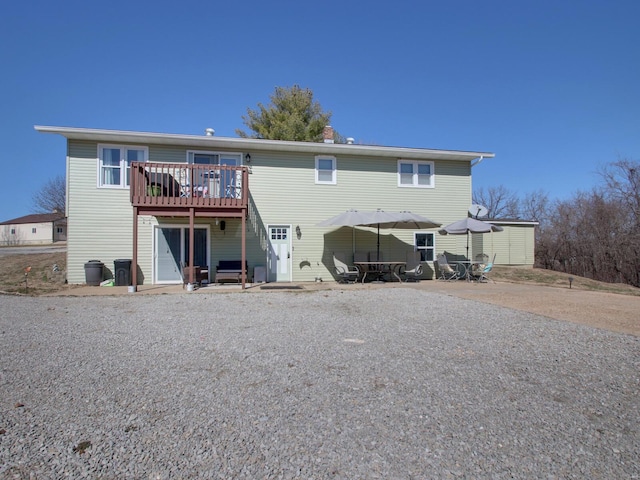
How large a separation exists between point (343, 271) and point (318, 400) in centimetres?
971

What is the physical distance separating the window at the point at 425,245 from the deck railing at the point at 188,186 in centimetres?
702

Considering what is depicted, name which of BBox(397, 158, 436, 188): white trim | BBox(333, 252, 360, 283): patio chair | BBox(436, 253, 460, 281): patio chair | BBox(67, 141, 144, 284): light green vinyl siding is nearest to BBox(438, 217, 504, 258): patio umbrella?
BBox(436, 253, 460, 281): patio chair

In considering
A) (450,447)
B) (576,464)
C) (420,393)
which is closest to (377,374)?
(420,393)

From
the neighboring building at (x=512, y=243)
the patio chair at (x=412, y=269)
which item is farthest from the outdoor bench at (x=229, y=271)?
the neighboring building at (x=512, y=243)

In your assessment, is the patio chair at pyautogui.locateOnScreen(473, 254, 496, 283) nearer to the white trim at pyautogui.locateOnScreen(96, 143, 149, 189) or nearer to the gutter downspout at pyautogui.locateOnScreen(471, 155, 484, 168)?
the gutter downspout at pyautogui.locateOnScreen(471, 155, 484, 168)

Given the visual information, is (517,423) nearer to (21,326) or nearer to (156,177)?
(21,326)

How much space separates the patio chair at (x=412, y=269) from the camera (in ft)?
43.5

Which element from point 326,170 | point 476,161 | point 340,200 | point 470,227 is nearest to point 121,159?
point 326,170

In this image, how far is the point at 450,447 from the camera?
243cm

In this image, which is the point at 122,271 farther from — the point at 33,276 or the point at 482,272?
the point at 482,272

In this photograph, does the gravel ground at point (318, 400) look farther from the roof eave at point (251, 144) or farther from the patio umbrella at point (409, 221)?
the roof eave at point (251, 144)

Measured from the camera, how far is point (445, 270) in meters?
14.0

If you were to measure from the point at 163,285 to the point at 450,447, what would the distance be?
37.7 feet

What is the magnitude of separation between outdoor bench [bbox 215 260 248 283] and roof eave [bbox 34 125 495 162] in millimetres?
4007
